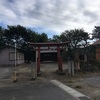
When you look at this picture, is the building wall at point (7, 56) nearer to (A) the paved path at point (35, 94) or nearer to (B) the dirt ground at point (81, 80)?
(B) the dirt ground at point (81, 80)

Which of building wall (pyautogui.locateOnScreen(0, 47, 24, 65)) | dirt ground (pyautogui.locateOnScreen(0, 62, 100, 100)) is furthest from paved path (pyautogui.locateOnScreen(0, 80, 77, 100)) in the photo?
building wall (pyautogui.locateOnScreen(0, 47, 24, 65))

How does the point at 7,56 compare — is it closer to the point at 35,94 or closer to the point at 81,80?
the point at 81,80

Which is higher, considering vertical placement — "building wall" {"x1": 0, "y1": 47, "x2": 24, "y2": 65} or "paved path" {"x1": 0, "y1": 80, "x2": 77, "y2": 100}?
"building wall" {"x1": 0, "y1": 47, "x2": 24, "y2": 65}

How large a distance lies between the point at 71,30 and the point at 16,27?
16.5 metres

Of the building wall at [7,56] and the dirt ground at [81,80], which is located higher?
the building wall at [7,56]

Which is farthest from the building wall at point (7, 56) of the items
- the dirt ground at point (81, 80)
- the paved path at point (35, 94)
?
the paved path at point (35, 94)

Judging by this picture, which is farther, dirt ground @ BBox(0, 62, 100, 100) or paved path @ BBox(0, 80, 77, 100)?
dirt ground @ BBox(0, 62, 100, 100)

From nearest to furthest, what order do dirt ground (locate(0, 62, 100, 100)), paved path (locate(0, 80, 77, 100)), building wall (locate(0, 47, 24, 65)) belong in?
paved path (locate(0, 80, 77, 100)), dirt ground (locate(0, 62, 100, 100)), building wall (locate(0, 47, 24, 65))

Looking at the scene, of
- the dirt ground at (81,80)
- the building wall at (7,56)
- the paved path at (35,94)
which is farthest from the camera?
the building wall at (7,56)

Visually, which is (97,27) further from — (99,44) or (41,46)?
(41,46)

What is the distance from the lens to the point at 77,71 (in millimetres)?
27375

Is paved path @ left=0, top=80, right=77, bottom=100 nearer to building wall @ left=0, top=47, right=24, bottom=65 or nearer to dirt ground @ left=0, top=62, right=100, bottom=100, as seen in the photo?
dirt ground @ left=0, top=62, right=100, bottom=100

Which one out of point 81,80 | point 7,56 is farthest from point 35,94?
point 7,56

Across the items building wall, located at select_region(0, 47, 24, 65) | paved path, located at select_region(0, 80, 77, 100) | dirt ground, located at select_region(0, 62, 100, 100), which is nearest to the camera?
paved path, located at select_region(0, 80, 77, 100)
